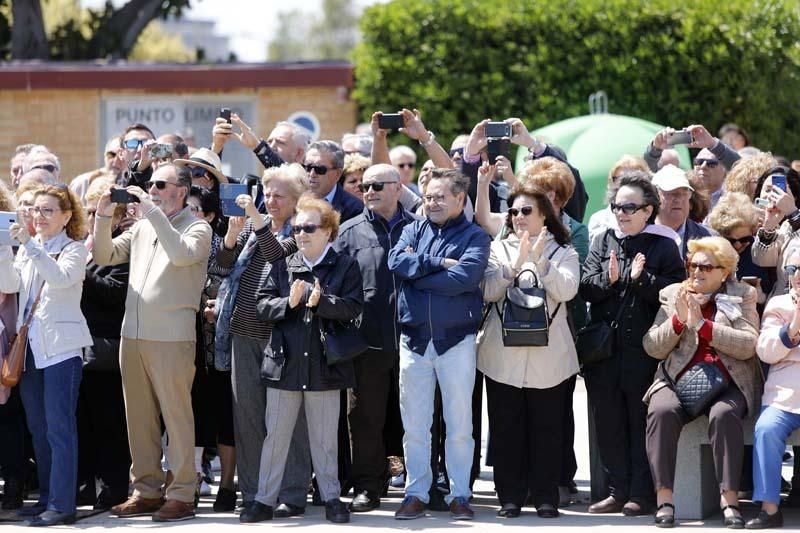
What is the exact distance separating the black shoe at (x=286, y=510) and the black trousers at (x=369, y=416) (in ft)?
1.32

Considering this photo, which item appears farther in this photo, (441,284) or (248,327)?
(248,327)

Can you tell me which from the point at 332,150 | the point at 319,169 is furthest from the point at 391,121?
the point at 319,169

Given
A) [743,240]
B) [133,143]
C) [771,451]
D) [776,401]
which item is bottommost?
[771,451]

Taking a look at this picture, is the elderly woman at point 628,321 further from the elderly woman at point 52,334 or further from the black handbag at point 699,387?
the elderly woman at point 52,334

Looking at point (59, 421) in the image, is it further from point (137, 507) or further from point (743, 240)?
point (743, 240)

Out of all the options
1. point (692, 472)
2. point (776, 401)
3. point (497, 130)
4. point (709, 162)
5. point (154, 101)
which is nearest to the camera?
point (776, 401)

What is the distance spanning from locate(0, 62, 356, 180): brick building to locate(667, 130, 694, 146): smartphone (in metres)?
8.14

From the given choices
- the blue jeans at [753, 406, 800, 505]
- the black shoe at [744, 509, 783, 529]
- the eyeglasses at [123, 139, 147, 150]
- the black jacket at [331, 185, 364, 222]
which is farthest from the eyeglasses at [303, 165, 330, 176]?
the black shoe at [744, 509, 783, 529]

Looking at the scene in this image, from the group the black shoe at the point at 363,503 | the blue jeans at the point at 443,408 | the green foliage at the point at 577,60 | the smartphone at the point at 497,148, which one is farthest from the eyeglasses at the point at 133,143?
the green foliage at the point at 577,60

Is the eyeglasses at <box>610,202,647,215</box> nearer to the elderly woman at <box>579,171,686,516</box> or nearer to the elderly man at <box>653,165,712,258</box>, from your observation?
the elderly woman at <box>579,171,686,516</box>

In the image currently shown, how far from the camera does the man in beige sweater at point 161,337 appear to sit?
25.3 feet

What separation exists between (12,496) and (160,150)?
Result: 7.51 feet

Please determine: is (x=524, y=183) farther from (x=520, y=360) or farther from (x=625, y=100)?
(x=625, y=100)

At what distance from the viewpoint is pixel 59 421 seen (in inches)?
300
